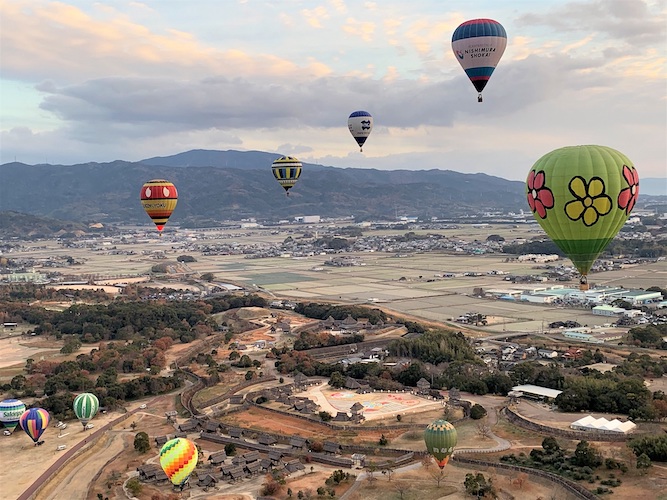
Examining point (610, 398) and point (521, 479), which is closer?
point (521, 479)

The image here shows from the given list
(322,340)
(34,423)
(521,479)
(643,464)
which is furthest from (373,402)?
(34,423)

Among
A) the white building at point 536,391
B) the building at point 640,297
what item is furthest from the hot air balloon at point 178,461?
the building at point 640,297

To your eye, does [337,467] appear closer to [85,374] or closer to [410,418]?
[410,418]

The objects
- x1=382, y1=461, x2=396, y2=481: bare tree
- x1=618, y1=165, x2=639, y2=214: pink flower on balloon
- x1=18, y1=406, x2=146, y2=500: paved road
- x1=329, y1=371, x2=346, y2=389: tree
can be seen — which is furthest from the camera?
→ x1=329, y1=371, x2=346, y2=389: tree

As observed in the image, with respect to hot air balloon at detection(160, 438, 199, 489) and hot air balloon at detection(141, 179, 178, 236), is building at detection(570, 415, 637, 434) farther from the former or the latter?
hot air balloon at detection(141, 179, 178, 236)

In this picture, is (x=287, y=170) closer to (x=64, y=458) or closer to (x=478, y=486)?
(x=64, y=458)

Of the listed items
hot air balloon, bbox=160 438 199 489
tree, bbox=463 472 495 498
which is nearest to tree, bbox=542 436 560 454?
tree, bbox=463 472 495 498

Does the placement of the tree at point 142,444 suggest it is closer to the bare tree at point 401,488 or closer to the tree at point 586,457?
the bare tree at point 401,488
